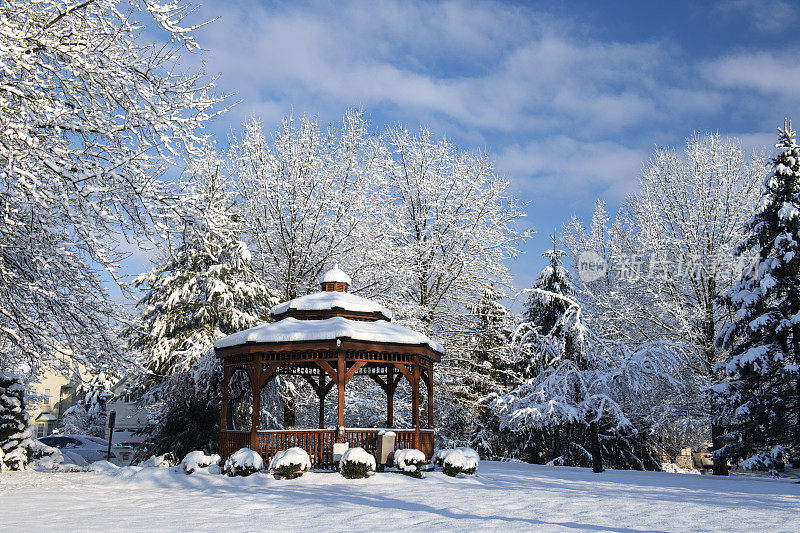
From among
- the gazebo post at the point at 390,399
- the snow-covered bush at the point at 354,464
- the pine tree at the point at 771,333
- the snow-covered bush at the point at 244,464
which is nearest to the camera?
the snow-covered bush at the point at 354,464

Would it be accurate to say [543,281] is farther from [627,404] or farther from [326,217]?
[326,217]

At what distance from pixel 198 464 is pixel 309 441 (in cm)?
258

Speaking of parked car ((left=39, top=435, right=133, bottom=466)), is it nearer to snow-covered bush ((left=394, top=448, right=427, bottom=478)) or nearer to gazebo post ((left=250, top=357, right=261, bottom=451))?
gazebo post ((left=250, top=357, right=261, bottom=451))

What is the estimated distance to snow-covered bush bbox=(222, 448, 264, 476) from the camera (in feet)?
43.2

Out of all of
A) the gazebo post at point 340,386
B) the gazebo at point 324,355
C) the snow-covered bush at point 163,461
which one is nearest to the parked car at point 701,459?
the gazebo at point 324,355

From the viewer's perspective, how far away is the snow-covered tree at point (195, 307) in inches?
697

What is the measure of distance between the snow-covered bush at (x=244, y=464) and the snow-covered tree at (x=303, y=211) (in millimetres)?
9743

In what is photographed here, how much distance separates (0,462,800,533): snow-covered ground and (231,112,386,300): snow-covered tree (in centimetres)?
1062

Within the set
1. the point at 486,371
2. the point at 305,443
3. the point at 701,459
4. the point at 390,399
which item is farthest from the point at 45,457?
the point at 701,459

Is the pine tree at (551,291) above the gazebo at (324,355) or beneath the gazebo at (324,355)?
above

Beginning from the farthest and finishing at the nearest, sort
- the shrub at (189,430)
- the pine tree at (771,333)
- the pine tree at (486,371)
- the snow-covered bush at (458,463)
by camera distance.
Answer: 1. the pine tree at (486,371)
2. the shrub at (189,430)
3. the pine tree at (771,333)
4. the snow-covered bush at (458,463)

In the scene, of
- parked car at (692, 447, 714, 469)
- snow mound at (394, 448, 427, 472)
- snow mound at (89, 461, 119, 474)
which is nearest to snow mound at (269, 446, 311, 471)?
snow mound at (394, 448, 427, 472)

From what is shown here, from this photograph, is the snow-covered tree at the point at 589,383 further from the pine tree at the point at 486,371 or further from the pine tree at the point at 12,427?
the pine tree at the point at 12,427

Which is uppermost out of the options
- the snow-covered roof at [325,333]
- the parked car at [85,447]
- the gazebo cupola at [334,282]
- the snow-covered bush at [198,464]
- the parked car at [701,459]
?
the gazebo cupola at [334,282]
